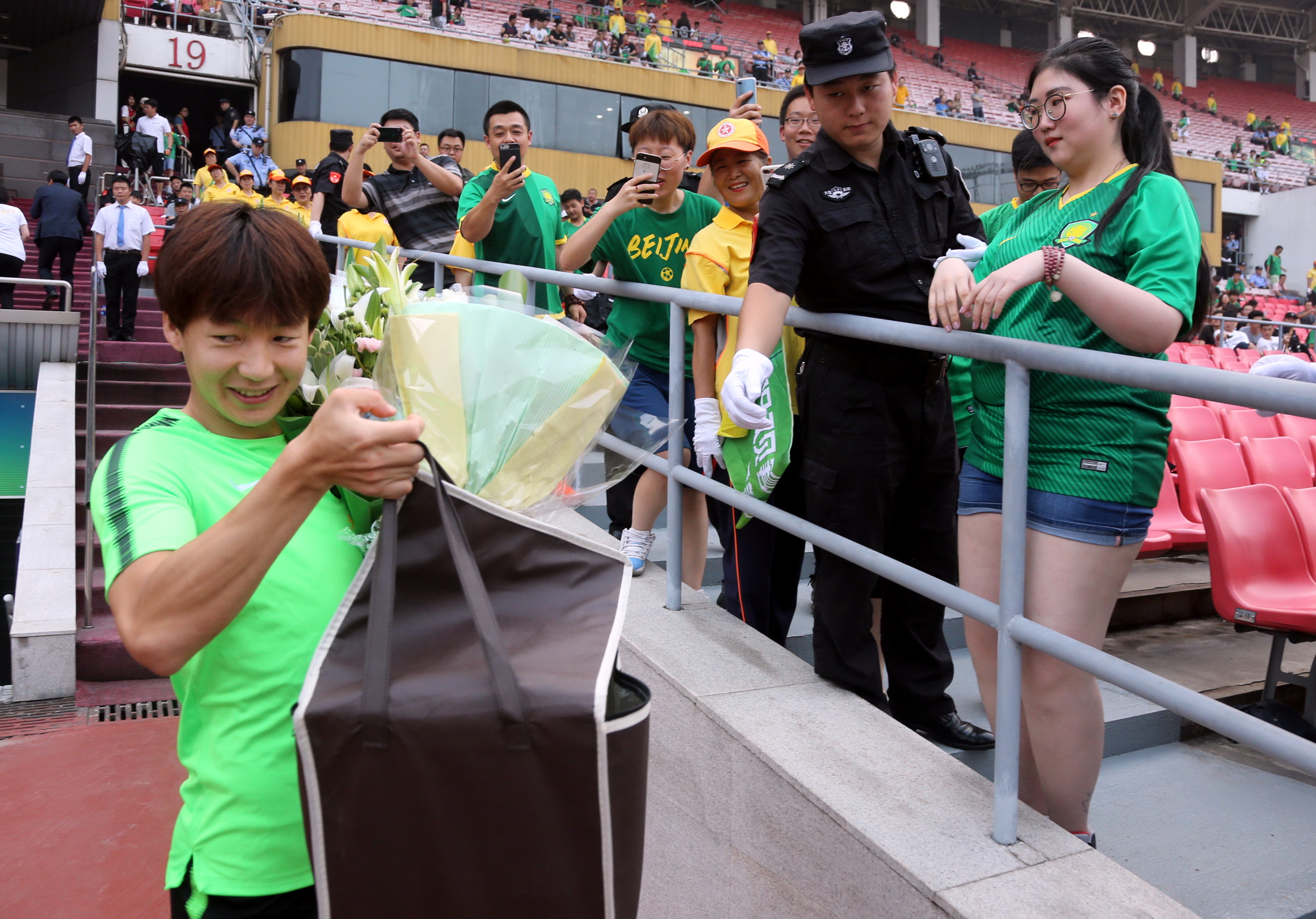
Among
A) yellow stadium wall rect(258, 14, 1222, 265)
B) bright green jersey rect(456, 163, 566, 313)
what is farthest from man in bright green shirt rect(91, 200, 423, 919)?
yellow stadium wall rect(258, 14, 1222, 265)

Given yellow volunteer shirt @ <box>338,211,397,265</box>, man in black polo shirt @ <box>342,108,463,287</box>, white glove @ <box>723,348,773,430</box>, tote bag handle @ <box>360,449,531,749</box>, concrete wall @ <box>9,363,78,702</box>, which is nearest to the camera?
tote bag handle @ <box>360,449,531,749</box>

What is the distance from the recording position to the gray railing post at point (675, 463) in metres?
2.89

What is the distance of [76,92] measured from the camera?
2180 centimetres

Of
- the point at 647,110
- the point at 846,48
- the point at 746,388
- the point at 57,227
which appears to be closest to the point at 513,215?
the point at 647,110

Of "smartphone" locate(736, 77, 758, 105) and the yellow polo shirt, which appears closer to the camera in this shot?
"smartphone" locate(736, 77, 758, 105)

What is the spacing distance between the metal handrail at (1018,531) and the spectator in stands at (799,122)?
127 cm

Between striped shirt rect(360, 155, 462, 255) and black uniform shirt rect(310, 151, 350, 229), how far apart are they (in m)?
1.81

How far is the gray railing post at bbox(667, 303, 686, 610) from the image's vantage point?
289 centimetres

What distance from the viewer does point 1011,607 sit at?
1.79 meters

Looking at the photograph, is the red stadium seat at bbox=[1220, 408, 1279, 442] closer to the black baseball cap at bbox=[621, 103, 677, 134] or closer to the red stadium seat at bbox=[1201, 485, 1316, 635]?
the red stadium seat at bbox=[1201, 485, 1316, 635]

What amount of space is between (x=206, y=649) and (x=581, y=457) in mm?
482

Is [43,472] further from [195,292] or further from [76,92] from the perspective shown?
[76,92]

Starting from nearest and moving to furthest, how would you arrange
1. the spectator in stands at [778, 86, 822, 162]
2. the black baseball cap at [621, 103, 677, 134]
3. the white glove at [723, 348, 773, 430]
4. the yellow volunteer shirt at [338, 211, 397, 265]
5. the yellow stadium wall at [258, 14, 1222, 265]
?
the white glove at [723, 348, 773, 430], the spectator in stands at [778, 86, 822, 162], the black baseball cap at [621, 103, 677, 134], the yellow volunteer shirt at [338, 211, 397, 265], the yellow stadium wall at [258, 14, 1222, 265]

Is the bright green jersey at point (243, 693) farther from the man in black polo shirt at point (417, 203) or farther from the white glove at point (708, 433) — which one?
the man in black polo shirt at point (417, 203)
